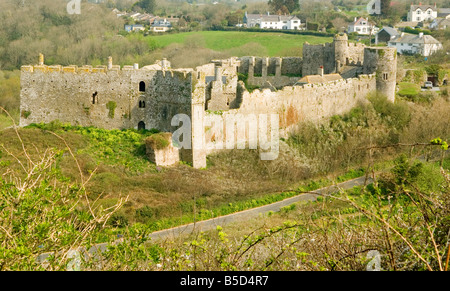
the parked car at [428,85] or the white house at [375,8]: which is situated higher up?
the white house at [375,8]

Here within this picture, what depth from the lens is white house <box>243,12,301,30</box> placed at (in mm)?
75250

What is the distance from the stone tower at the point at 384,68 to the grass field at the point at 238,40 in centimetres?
1806

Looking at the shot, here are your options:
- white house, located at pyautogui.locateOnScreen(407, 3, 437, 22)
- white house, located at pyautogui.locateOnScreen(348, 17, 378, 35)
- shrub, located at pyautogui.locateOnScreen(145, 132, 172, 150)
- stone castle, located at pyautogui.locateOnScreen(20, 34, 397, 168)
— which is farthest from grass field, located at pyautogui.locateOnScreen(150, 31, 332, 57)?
shrub, located at pyautogui.locateOnScreen(145, 132, 172, 150)

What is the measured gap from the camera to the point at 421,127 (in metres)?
29.7

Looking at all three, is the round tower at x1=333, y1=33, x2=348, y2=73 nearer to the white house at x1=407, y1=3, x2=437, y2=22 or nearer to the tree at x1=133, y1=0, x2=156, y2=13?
the white house at x1=407, y1=3, x2=437, y2=22

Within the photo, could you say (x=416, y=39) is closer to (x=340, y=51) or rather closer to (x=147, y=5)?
(x=340, y=51)

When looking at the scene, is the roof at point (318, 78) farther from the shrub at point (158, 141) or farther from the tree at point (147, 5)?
the tree at point (147, 5)

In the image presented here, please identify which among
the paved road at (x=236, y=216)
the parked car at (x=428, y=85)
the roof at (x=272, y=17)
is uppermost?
the roof at (x=272, y=17)

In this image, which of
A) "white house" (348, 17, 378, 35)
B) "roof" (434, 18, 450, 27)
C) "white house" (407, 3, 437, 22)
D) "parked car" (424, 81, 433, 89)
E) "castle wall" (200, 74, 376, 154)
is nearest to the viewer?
"castle wall" (200, 74, 376, 154)

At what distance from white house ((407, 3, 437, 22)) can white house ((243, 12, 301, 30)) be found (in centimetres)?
1311

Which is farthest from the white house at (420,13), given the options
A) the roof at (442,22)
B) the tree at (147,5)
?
the tree at (147,5)

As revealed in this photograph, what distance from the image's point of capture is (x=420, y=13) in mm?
80250

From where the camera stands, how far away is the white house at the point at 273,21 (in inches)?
2963
